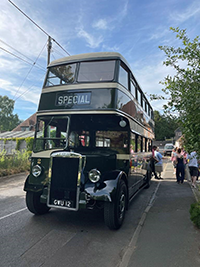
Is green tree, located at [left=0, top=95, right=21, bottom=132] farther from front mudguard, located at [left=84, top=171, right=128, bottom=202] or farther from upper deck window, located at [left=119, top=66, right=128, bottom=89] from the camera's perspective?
front mudguard, located at [left=84, top=171, right=128, bottom=202]

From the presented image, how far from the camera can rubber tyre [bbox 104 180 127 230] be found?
4559 mm

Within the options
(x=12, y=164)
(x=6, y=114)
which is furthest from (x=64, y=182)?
(x=6, y=114)

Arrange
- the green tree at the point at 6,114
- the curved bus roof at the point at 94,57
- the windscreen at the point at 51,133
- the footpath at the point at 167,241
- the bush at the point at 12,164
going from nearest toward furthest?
the footpath at the point at 167,241 < the windscreen at the point at 51,133 < the curved bus roof at the point at 94,57 < the bush at the point at 12,164 < the green tree at the point at 6,114

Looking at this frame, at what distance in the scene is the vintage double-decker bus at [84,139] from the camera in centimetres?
469

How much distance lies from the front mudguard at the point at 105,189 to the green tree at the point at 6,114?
7051 cm

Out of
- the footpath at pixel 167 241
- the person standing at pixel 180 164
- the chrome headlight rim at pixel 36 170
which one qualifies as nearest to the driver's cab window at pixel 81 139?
the chrome headlight rim at pixel 36 170

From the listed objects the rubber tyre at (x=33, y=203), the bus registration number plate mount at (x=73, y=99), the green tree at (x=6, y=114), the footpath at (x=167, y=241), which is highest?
the green tree at (x=6, y=114)

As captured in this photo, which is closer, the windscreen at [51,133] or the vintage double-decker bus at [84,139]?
the vintage double-decker bus at [84,139]

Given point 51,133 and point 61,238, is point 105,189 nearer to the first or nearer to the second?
point 61,238

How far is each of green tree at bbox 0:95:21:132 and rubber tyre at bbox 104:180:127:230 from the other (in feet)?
231

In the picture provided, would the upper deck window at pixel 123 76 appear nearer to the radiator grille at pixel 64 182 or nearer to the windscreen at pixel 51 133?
the windscreen at pixel 51 133

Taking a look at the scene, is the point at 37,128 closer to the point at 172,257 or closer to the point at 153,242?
the point at 153,242

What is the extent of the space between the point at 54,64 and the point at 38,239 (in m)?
4.47

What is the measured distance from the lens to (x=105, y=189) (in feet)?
15.0
